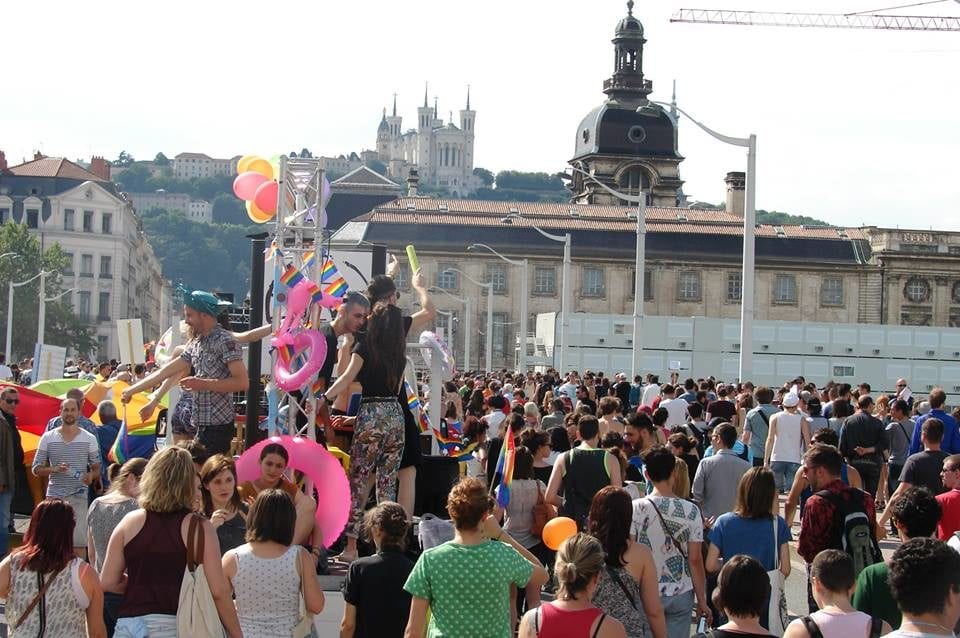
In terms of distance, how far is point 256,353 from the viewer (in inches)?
473

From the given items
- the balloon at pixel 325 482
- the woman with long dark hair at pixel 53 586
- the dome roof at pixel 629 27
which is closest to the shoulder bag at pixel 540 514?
the balloon at pixel 325 482

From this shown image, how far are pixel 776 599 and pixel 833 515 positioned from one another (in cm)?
99

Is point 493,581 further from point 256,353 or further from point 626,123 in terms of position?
point 626,123

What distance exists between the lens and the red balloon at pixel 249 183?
12156 mm

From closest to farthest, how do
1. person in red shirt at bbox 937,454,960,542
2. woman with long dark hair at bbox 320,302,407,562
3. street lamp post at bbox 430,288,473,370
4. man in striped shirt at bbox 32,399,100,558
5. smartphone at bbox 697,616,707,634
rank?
smartphone at bbox 697,616,707,634 < person in red shirt at bbox 937,454,960,542 < woman with long dark hair at bbox 320,302,407,562 < man in striped shirt at bbox 32,399,100,558 < street lamp post at bbox 430,288,473,370

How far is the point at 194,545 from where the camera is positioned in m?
6.62

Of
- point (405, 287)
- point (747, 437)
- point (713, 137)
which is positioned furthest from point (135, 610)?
point (405, 287)

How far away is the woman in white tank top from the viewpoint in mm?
6789

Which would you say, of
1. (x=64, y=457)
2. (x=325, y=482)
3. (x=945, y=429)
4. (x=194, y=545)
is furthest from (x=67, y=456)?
(x=945, y=429)

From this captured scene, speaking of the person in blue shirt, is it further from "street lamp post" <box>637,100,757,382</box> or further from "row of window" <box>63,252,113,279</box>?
"row of window" <box>63,252,113,279</box>

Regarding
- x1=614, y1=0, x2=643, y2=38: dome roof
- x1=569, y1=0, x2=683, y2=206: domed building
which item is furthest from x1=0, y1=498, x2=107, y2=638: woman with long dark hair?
x1=614, y1=0, x2=643, y2=38: dome roof

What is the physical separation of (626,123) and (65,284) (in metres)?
38.9

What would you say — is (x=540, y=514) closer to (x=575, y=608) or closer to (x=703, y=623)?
(x=703, y=623)

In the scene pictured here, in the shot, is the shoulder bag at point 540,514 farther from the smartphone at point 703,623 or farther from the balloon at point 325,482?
the smartphone at point 703,623
